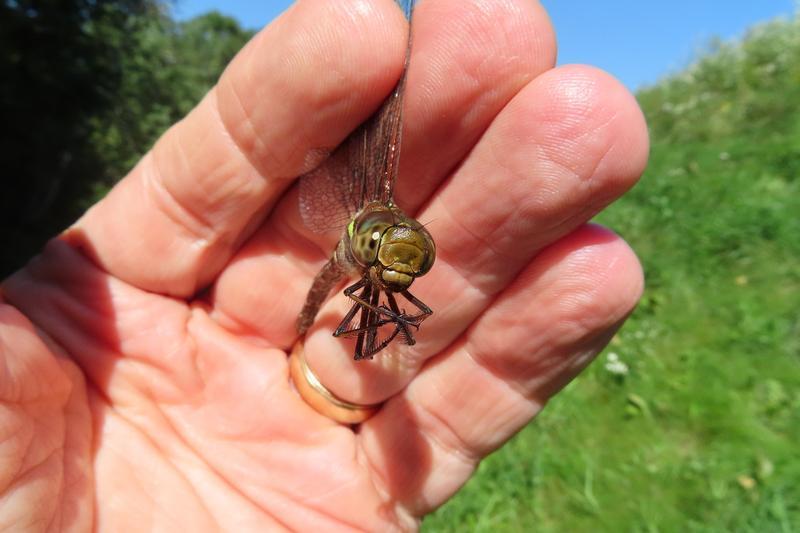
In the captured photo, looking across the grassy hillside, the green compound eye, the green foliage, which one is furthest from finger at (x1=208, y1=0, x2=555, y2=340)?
the green foliage

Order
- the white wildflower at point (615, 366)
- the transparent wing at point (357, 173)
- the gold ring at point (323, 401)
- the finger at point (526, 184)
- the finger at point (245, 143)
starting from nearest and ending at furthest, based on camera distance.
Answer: the finger at point (526, 184), the finger at point (245, 143), the transparent wing at point (357, 173), the gold ring at point (323, 401), the white wildflower at point (615, 366)

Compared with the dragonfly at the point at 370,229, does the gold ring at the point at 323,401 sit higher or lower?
lower

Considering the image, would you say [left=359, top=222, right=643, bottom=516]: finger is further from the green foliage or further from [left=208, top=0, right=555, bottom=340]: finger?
the green foliage

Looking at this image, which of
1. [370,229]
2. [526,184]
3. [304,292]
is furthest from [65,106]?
[526,184]

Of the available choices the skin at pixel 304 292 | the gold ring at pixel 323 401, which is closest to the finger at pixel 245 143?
the skin at pixel 304 292

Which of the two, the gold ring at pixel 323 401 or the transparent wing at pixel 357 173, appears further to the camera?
the gold ring at pixel 323 401

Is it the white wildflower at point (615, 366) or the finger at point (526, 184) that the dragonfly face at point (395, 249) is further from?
the white wildflower at point (615, 366)

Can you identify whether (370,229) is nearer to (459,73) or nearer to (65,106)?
(459,73)
